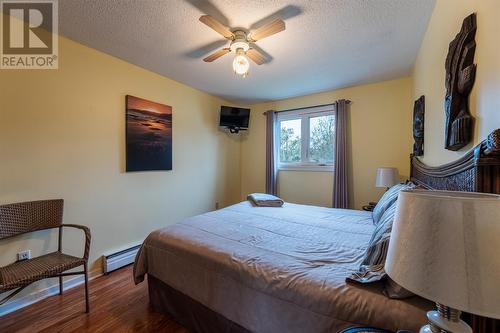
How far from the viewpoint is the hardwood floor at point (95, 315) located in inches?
67.2

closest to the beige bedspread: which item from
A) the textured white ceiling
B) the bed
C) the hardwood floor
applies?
the bed

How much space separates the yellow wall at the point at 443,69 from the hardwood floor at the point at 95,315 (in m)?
2.21

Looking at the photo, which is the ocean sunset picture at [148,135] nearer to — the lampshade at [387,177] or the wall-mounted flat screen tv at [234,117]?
the wall-mounted flat screen tv at [234,117]

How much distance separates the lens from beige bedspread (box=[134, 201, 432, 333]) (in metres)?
1.06

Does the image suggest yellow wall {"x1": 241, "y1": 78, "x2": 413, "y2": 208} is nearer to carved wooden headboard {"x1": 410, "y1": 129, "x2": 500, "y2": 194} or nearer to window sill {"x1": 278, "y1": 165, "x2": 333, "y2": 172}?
window sill {"x1": 278, "y1": 165, "x2": 333, "y2": 172}

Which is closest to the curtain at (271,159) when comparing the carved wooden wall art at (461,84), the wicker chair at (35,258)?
the wicker chair at (35,258)

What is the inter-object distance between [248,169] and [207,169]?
3.16 ft

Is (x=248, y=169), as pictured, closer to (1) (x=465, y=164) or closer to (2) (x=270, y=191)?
(2) (x=270, y=191)

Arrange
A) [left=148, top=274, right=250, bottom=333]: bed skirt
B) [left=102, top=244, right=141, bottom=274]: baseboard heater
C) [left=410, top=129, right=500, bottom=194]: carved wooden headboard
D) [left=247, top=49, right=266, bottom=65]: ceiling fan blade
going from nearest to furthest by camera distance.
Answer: [left=410, top=129, right=500, bottom=194]: carved wooden headboard → [left=148, top=274, right=250, bottom=333]: bed skirt → [left=247, top=49, right=266, bottom=65]: ceiling fan blade → [left=102, top=244, right=141, bottom=274]: baseboard heater

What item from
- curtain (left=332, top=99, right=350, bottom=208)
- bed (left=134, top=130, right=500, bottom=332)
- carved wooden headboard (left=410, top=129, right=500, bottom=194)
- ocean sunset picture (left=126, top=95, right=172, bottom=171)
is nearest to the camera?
carved wooden headboard (left=410, top=129, right=500, bottom=194)

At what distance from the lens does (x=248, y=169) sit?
4625 mm

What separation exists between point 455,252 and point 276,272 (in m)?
0.95

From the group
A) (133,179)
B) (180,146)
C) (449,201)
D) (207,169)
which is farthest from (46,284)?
(449,201)

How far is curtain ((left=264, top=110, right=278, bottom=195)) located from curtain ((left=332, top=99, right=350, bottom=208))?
1071 mm
